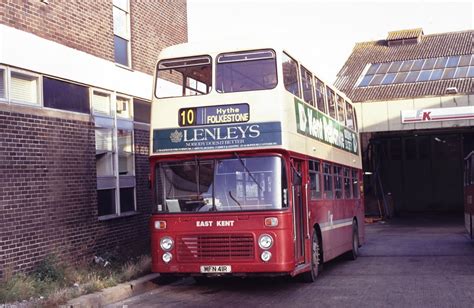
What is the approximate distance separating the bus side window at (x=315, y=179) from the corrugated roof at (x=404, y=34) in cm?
2761

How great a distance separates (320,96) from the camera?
42.8 feet

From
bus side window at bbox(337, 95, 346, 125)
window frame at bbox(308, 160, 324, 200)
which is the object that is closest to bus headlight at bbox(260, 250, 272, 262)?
window frame at bbox(308, 160, 324, 200)

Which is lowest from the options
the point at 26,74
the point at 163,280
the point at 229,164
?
the point at 163,280

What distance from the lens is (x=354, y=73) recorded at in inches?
1369

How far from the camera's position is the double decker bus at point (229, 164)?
9.63 metres

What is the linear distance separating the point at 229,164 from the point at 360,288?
119 inches

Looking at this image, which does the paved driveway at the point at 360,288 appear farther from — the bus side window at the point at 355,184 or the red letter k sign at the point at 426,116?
the red letter k sign at the point at 426,116

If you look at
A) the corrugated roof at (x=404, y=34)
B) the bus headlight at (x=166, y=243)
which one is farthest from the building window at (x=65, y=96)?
the corrugated roof at (x=404, y=34)

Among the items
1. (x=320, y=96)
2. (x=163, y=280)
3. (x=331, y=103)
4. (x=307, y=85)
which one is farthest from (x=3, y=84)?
(x=331, y=103)

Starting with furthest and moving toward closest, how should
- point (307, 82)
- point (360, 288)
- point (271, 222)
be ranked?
point (307, 82) → point (360, 288) → point (271, 222)

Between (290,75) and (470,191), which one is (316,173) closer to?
(290,75)

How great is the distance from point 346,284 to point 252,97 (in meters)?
3.69

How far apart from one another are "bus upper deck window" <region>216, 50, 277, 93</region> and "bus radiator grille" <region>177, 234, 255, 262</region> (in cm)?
234

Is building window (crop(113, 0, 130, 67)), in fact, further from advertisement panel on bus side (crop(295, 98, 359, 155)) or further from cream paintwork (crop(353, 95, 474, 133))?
cream paintwork (crop(353, 95, 474, 133))
